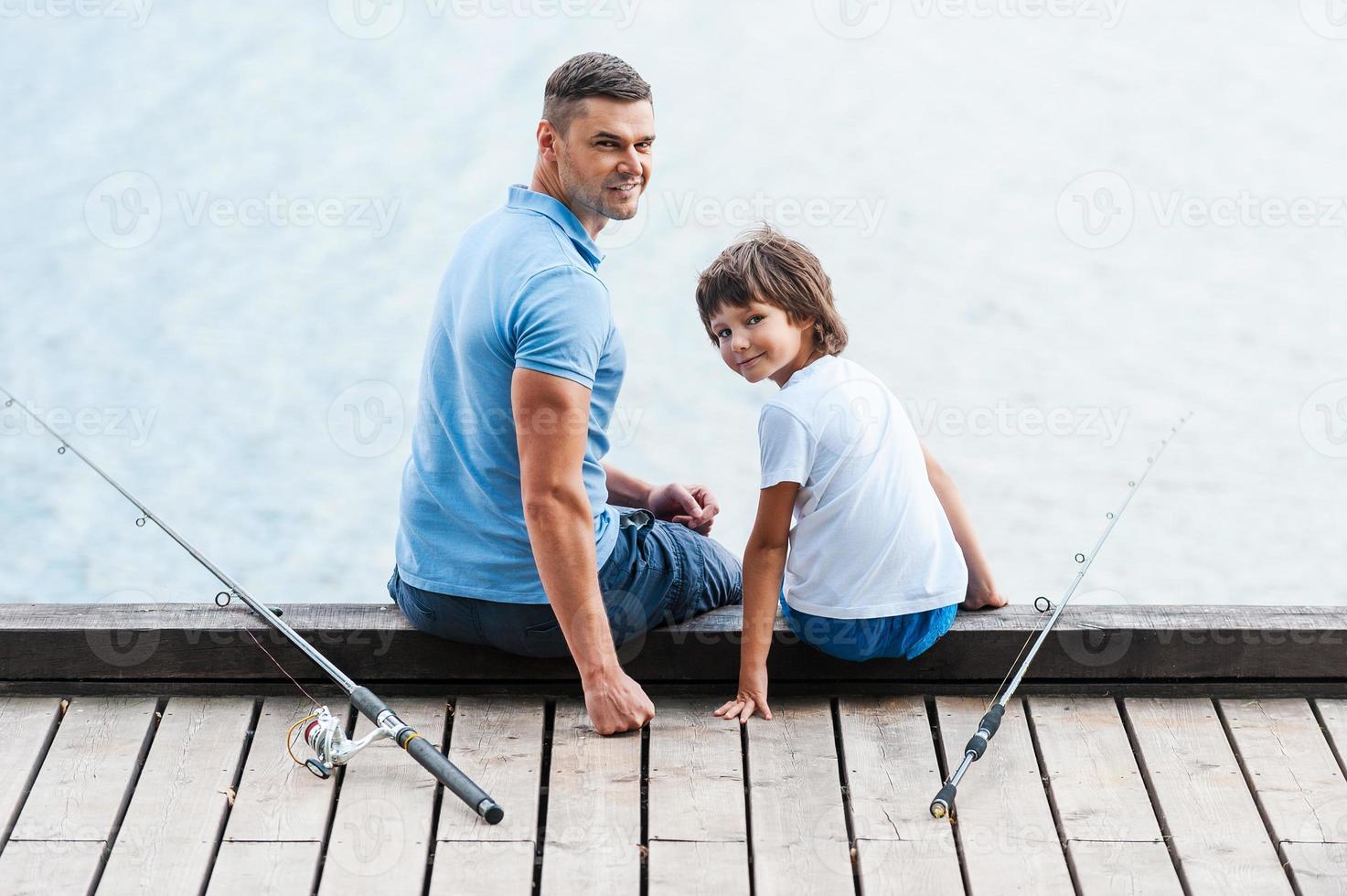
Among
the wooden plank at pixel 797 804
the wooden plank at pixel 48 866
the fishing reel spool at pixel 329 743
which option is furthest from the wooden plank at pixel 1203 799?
the wooden plank at pixel 48 866

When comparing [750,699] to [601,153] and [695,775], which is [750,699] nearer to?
[695,775]

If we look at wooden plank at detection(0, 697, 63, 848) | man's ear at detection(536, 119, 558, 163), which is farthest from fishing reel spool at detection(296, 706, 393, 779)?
man's ear at detection(536, 119, 558, 163)

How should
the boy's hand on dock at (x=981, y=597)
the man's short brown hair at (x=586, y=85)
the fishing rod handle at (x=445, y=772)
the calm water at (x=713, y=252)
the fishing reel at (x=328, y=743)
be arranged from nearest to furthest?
the fishing rod handle at (x=445, y=772), the fishing reel at (x=328, y=743), the man's short brown hair at (x=586, y=85), the boy's hand on dock at (x=981, y=597), the calm water at (x=713, y=252)

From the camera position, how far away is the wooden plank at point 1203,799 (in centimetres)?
182

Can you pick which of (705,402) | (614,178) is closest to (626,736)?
(614,178)

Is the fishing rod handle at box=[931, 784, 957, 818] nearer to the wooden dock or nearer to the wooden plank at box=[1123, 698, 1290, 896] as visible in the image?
the wooden dock

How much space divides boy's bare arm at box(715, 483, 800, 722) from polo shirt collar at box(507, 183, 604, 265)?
434 millimetres

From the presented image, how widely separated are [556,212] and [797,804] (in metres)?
0.87

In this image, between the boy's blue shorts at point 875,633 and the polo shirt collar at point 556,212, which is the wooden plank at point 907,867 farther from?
the polo shirt collar at point 556,212

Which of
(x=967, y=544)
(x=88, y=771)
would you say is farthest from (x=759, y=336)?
(x=88, y=771)

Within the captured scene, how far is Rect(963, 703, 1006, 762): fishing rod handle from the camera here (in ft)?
6.44

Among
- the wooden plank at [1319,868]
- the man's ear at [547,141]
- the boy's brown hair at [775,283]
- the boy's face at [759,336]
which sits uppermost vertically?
the man's ear at [547,141]

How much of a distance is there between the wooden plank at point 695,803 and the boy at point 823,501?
61 millimetres

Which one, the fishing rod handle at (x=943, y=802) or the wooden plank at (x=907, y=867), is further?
the fishing rod handle at (x=943, y=802)
